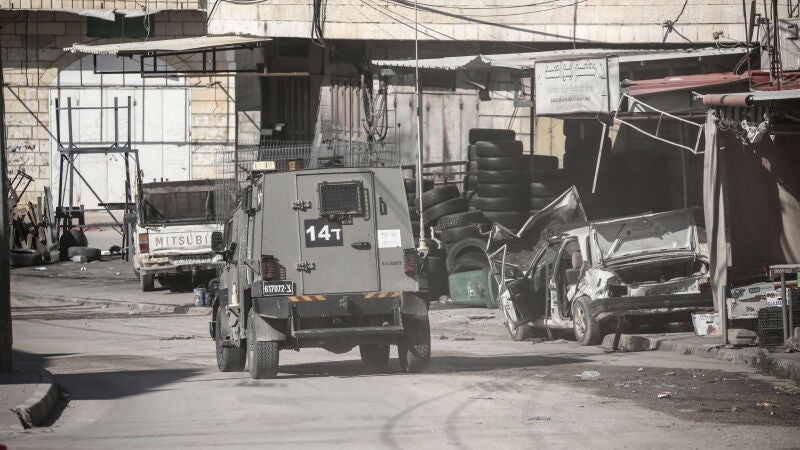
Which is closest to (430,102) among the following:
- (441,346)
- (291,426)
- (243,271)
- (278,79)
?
(278,79)

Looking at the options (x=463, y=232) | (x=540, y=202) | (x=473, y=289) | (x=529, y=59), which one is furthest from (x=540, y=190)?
(x=473, y=289)

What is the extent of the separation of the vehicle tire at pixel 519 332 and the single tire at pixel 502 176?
239 inches

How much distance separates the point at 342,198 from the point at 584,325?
196 inches

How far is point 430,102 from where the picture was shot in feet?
101

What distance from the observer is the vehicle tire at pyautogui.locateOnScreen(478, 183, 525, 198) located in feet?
84.4

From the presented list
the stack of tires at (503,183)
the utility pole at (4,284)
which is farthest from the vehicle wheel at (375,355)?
the stack of tires at (503,183)

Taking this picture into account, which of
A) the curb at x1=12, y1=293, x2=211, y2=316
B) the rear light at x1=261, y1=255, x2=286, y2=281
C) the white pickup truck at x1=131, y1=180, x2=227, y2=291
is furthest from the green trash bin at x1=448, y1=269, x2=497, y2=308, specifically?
the rear light at x1=261, y1=255, x2=286, y2=281

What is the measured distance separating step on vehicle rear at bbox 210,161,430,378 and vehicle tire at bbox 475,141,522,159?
433 inches

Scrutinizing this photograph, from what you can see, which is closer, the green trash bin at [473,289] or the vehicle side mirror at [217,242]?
the vehicle side mirror at [217,242]

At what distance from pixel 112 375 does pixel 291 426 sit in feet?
17.0

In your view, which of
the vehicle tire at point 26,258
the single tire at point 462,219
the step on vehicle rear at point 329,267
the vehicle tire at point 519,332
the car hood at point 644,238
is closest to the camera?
the step on vehicle rear at point 329,267

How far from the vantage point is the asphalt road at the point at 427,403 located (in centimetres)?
1002

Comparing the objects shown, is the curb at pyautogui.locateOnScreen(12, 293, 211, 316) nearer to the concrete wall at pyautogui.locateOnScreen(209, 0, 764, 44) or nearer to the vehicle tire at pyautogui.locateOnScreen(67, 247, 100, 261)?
the vehicle tire at pyautogui.locateOnScreen(67, 247, 100, 261)

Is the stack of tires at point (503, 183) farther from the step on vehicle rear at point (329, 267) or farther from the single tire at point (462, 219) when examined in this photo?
the step on vehicle rear at point (329, 267)
